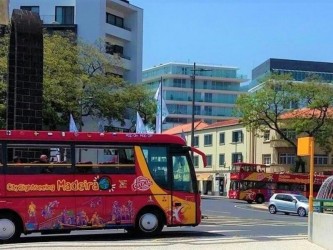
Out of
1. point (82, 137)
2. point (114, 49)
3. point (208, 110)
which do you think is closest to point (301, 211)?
point (114, 49)

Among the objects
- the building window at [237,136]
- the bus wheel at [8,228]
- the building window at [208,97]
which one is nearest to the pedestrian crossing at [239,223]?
the bus wheel at [8,228]

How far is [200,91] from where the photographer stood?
5182 inches

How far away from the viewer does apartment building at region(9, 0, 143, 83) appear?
62062 mm

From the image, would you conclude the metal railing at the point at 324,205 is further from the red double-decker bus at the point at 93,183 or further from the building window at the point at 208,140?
the building window at the point at 208,140

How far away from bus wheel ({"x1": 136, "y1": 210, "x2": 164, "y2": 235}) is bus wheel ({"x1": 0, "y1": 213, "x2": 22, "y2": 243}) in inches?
141

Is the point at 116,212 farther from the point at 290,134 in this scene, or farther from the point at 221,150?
the point at 221,150

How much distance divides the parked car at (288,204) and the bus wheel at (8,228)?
31565 mm

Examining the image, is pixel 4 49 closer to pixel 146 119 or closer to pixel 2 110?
pixel 2 110

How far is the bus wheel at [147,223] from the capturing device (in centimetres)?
1820

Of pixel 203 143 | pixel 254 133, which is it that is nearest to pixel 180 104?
pixel 203 143

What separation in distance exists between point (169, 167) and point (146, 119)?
41.4 metres

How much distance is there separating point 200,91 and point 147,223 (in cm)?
11409

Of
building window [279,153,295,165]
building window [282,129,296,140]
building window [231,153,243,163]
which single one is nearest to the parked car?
building window [282,129,296,140]

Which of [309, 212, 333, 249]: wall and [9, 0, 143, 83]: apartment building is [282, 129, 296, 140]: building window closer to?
[9, 0, 143, 83]: apartment building
